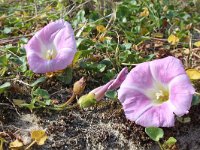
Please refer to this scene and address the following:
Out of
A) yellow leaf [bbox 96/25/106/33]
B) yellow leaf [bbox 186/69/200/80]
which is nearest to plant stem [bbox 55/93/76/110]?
yellow leaf [bbox 186/69/200/80]

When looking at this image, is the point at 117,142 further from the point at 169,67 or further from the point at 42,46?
the point at 42,46

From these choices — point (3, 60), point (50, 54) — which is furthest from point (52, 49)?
point (3, 60)

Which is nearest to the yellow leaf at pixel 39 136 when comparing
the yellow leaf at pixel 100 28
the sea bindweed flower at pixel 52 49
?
the sea bindweed flower at pixel 52 49

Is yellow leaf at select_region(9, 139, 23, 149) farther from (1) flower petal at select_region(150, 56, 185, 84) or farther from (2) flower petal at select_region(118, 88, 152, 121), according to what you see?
(1) flower petal at select_region(150, 56, 185, 84)

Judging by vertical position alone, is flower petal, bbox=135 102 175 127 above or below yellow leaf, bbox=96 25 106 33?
above

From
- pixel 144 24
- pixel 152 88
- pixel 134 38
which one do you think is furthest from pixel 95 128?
pixel 144 24

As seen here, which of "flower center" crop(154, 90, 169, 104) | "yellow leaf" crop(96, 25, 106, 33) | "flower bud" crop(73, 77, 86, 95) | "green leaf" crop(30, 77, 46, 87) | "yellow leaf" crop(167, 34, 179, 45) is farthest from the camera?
"yellow leaf" crop(96, 25, 106, 33)
